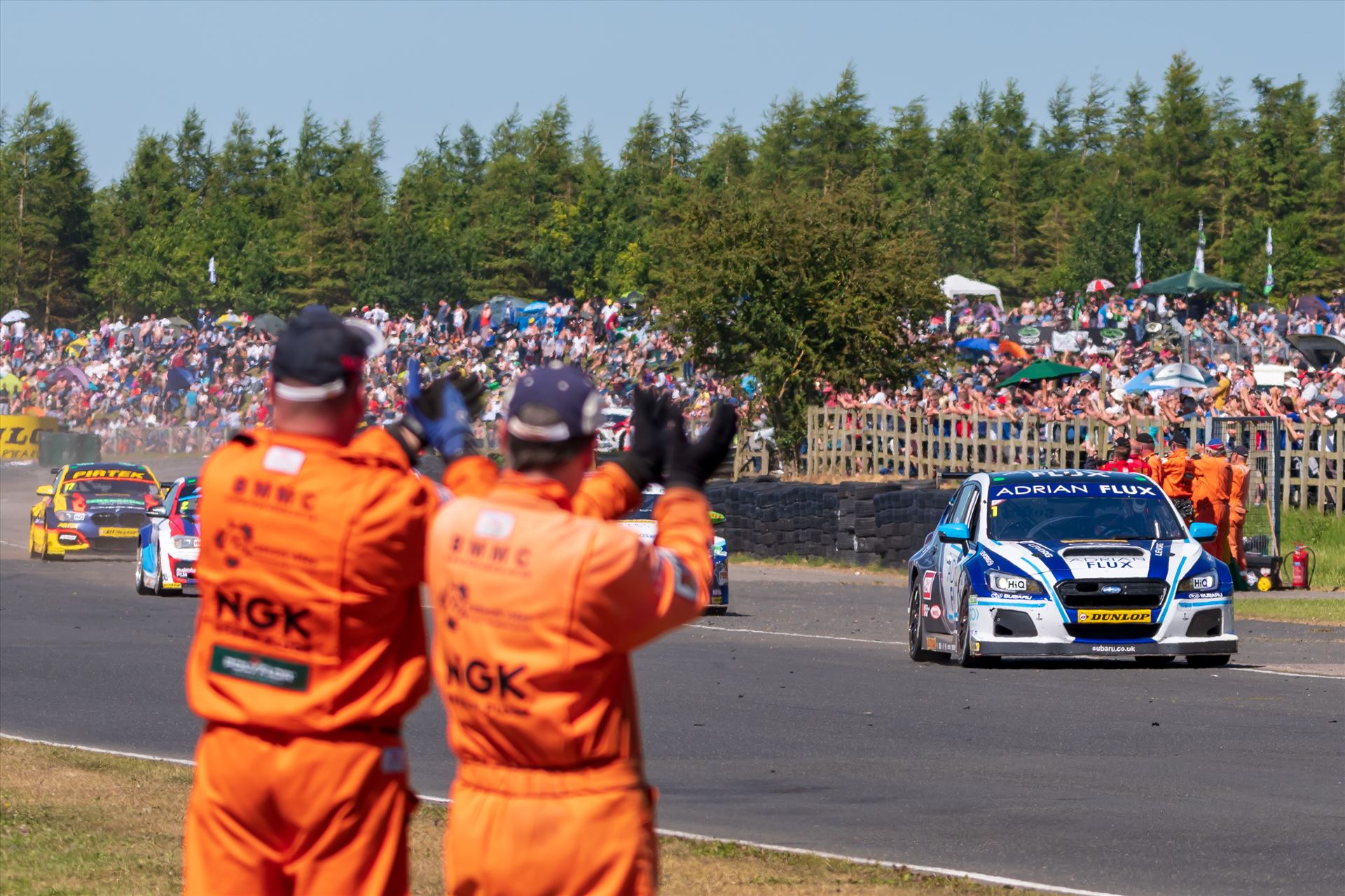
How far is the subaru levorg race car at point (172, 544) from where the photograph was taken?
24547 mm

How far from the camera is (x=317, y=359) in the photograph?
185 inches

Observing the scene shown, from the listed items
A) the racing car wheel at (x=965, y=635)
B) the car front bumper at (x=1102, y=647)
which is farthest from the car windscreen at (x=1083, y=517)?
the car front bumper at (x=1102, y=647)

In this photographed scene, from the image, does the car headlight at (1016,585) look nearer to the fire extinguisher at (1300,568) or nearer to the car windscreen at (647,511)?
the car windscreen at (647,511)

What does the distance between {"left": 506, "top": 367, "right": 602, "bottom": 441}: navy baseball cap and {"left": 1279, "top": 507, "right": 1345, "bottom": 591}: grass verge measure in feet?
73.4

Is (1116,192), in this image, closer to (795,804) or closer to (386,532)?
(795,804)

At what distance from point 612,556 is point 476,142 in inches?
4574

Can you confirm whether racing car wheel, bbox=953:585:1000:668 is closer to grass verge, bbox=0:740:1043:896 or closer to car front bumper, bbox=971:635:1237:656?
car front bumper, bbox=971:635:1237:656

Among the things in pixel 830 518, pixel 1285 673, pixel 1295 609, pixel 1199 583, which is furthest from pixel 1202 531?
pixel 830 518

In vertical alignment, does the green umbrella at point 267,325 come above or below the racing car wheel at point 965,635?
above

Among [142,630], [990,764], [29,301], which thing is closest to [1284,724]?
[990,764]

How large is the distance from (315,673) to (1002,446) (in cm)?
2637

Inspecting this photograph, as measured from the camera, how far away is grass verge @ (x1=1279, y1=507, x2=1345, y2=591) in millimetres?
25656

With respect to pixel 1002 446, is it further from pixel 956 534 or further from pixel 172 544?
pixel 956 534

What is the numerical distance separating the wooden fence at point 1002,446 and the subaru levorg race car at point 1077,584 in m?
9.70
